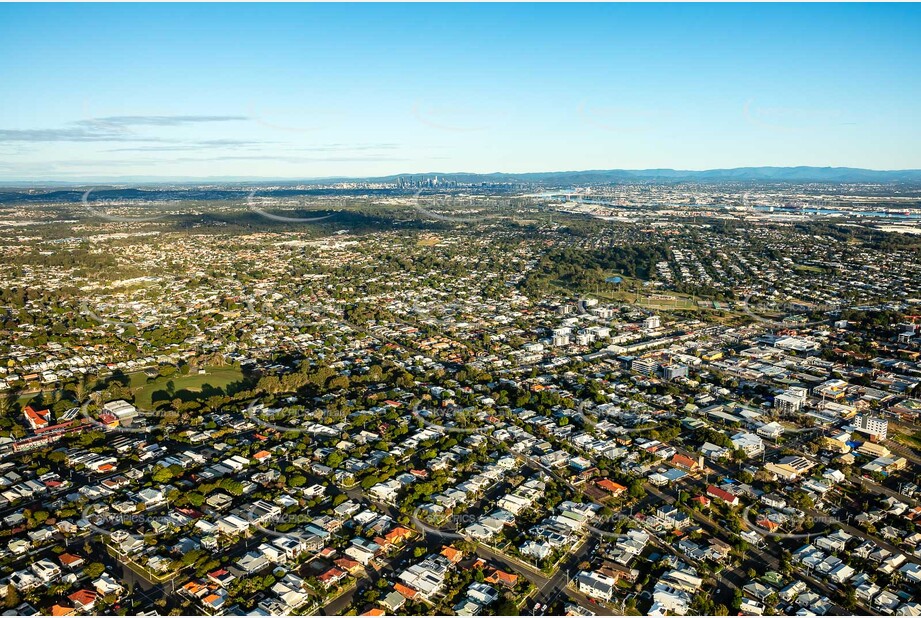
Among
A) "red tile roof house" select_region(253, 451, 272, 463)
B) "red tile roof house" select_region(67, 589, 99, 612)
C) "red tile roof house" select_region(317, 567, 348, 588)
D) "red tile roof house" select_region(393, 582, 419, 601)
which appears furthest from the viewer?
"red tile roof house" select_region(253, 451, 272, 463)

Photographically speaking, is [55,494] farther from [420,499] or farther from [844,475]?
[844,475]

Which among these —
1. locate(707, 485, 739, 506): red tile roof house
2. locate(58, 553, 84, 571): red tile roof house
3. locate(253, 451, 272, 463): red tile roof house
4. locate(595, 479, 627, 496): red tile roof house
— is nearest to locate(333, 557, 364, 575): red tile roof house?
locate(58, 553, 84, 571): red tile roof house

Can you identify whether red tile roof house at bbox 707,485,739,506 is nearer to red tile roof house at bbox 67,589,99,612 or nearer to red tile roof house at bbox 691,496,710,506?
red tile roof house at bbox 691,496,710,506

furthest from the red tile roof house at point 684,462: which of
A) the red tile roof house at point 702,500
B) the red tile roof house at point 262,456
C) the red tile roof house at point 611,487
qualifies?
the red tile roof house at point 262,456

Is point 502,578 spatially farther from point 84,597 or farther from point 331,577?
point 84,597

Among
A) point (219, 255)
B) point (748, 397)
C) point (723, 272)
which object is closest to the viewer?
point (748, 397)

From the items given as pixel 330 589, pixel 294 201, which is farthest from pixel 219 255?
pixel 294 201

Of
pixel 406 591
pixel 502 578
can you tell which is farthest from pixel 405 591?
pixel 502 578

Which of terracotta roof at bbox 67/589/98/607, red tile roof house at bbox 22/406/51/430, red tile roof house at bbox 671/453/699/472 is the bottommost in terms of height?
terracotta roof at bbox 67/589/98/607
